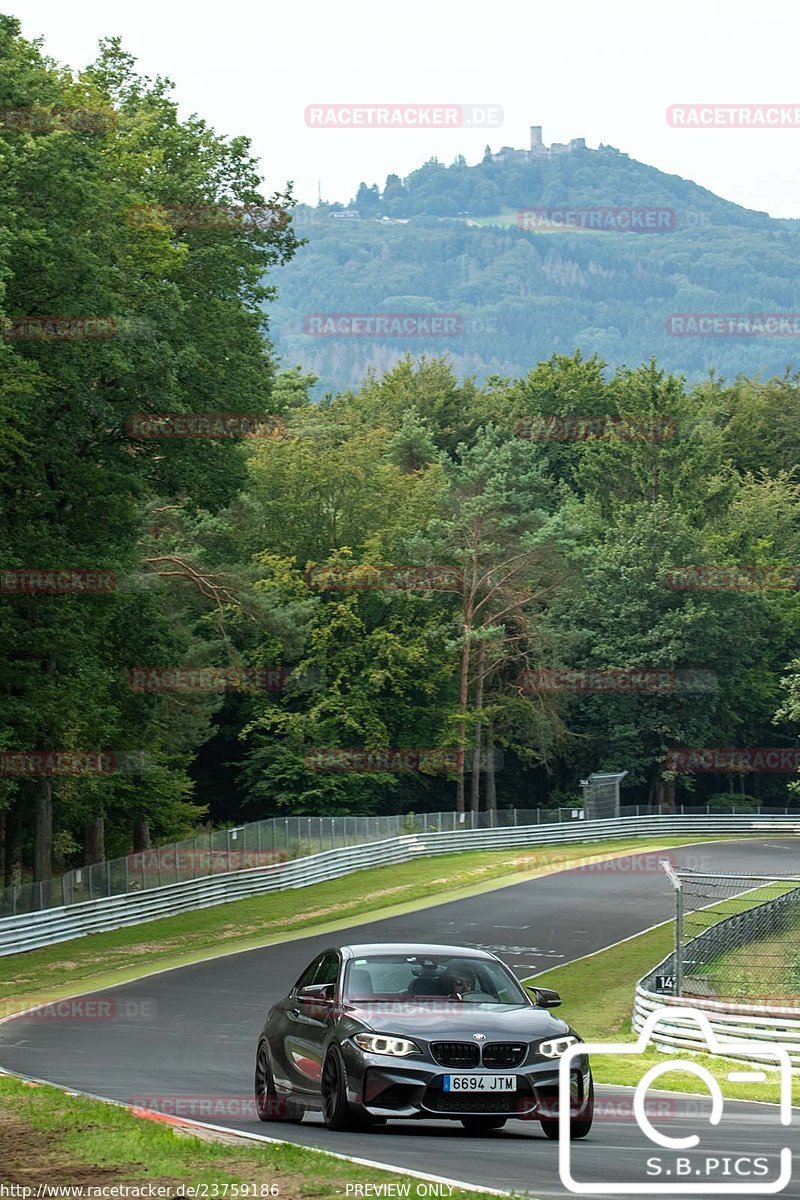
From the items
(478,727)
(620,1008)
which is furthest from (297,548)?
(620,1008)

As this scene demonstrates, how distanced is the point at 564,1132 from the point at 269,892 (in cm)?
4191

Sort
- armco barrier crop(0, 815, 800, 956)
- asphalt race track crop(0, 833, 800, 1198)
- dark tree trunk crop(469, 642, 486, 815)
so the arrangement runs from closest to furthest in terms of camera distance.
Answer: asphalt race track crop(0, 833, 800, 1198) → armco barrier crop(0, 815, 800, 956) → dark tree trunk crop(469, 642, 486, 815)

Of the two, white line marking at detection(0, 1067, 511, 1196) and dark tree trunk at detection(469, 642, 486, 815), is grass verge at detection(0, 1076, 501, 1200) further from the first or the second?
dark tree trunk at detection(469, 642, 486, 815)

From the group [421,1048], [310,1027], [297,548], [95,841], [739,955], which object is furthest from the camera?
[297,548]

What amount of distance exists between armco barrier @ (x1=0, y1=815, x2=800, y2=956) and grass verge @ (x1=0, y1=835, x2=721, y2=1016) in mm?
378

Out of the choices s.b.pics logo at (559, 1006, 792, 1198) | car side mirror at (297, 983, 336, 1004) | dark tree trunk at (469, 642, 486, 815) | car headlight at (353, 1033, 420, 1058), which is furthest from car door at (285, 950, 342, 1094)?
dark tree trunk at (469, 642, 486, 815)

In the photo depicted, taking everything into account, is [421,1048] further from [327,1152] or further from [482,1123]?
[327,1152]

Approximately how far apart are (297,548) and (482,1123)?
229ft

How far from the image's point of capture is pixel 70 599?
39031mm

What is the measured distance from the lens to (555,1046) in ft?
39.7

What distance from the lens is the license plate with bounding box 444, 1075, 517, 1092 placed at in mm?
11781

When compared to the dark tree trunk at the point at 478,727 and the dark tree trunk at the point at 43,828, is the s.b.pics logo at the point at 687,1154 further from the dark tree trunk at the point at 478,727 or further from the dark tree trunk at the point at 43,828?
the dark tree trunk at the point at 478,727

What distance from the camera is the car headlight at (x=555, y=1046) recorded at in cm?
1201

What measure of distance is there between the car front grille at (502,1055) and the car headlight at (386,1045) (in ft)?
1.55
